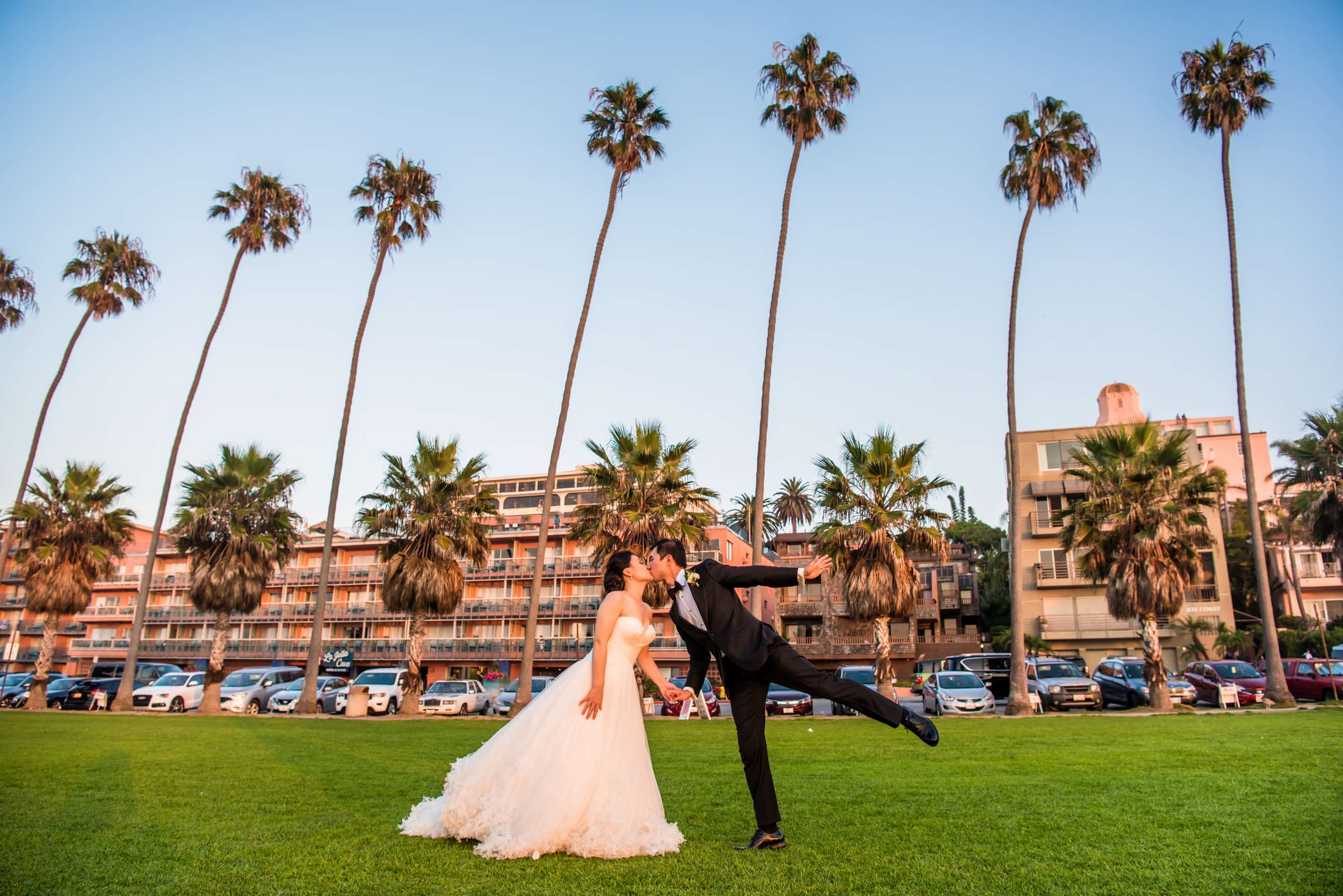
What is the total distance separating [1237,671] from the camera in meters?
30.4

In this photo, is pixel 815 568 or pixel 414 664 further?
pixel 414 664

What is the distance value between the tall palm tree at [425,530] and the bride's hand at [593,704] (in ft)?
83.6

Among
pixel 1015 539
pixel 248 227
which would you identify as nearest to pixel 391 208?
pixel 248 227

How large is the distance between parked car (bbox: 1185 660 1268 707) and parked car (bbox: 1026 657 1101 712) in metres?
3.91

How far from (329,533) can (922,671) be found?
93.6 feet

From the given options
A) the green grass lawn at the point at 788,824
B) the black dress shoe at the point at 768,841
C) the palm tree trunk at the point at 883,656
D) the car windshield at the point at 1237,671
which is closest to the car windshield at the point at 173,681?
the green grass lawn at the point at 788,824

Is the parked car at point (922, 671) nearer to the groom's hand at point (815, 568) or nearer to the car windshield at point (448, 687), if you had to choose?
the car windshield at point (448, 687)

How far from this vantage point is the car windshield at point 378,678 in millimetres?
33969

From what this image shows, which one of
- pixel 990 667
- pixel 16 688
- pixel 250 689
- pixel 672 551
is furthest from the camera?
pixel 16 688

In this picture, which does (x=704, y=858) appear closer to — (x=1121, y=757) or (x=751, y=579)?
(x=751, y=579)

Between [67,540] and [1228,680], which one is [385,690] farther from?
[1228,680]

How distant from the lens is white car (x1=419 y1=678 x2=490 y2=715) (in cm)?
3303

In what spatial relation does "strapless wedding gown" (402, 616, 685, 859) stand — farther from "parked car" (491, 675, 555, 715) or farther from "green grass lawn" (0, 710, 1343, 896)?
"parked car" (491, 675, 555, 715)

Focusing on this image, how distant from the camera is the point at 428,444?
31.6 meters
